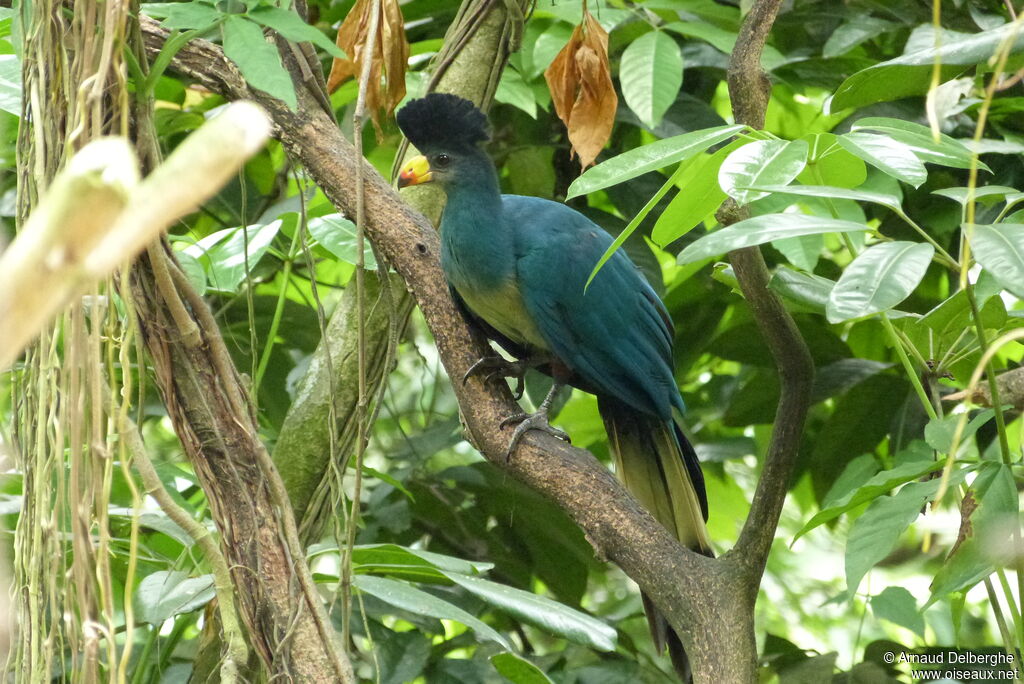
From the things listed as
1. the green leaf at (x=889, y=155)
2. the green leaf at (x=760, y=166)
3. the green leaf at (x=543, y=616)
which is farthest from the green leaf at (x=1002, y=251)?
the green leaf at (x=543, y=616)

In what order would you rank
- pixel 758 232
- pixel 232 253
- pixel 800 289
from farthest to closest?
pixel 232 253 → pixel 800 289 → pixel 758 232

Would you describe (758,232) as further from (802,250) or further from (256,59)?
(802,250)

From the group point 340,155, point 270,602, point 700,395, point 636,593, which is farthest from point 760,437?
point 270,602

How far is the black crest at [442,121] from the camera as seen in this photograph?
92.1 inches

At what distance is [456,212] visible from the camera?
2.54m

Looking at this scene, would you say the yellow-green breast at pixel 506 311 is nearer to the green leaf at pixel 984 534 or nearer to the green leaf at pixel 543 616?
the green leaf at pixel 543 616

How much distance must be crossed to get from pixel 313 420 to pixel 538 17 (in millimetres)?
1276

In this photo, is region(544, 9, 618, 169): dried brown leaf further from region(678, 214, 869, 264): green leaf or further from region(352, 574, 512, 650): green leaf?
region(352, 574, 512, 650): green leaf

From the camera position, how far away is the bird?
2.47 meters

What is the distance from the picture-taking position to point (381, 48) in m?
2.05

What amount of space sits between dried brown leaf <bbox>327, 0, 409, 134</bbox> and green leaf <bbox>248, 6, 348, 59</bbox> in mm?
443

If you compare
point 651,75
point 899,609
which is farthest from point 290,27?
point 899,609

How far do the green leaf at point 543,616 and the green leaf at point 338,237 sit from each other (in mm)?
773

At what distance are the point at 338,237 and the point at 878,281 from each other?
1352 mm
